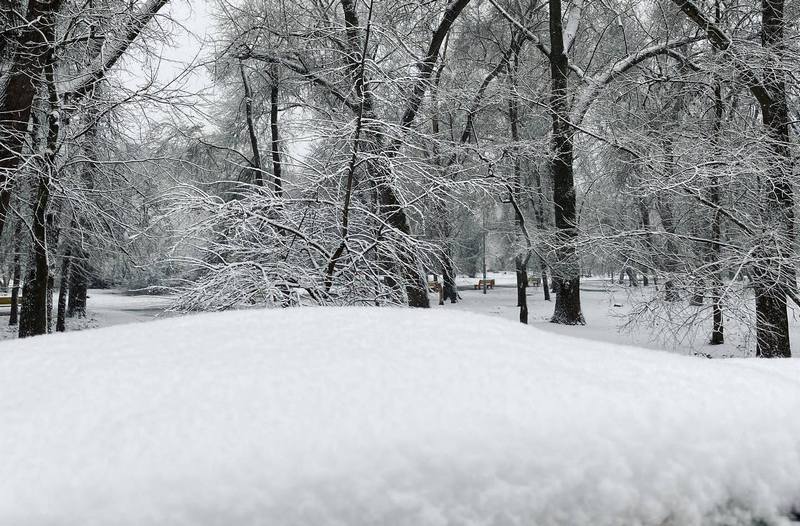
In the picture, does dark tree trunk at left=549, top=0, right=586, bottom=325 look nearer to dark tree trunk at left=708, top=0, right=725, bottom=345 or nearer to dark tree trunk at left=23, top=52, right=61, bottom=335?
dark tree trunk at left=708, top=0, right=725, bottom=345

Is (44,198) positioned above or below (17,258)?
above

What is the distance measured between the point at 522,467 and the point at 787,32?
8705mm

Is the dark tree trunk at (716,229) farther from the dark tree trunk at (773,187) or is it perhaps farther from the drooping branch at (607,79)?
the drooping branch at (607,79)

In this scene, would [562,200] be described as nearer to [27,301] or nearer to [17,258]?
[27,301]

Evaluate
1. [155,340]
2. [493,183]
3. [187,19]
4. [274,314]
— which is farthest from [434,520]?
[187,19]

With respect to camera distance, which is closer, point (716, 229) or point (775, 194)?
Answer: point (775, 194)

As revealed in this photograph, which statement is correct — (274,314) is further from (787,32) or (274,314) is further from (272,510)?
(787,32)

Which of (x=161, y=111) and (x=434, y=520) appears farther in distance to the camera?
(x=161, y=111)

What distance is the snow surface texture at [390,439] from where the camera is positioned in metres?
0.95

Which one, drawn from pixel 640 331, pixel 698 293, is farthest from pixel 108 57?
pixel 640 331

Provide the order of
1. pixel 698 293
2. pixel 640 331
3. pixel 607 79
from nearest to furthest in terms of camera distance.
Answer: pixel 698 293 < pixel 607 79 < pixel 640 331

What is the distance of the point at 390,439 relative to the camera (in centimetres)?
106

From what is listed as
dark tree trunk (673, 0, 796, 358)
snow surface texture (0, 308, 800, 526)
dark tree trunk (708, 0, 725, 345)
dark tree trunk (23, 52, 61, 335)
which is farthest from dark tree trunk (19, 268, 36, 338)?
dark tree trunk (673, 0, 796, 358)

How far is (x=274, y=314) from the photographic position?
7.29 ft
